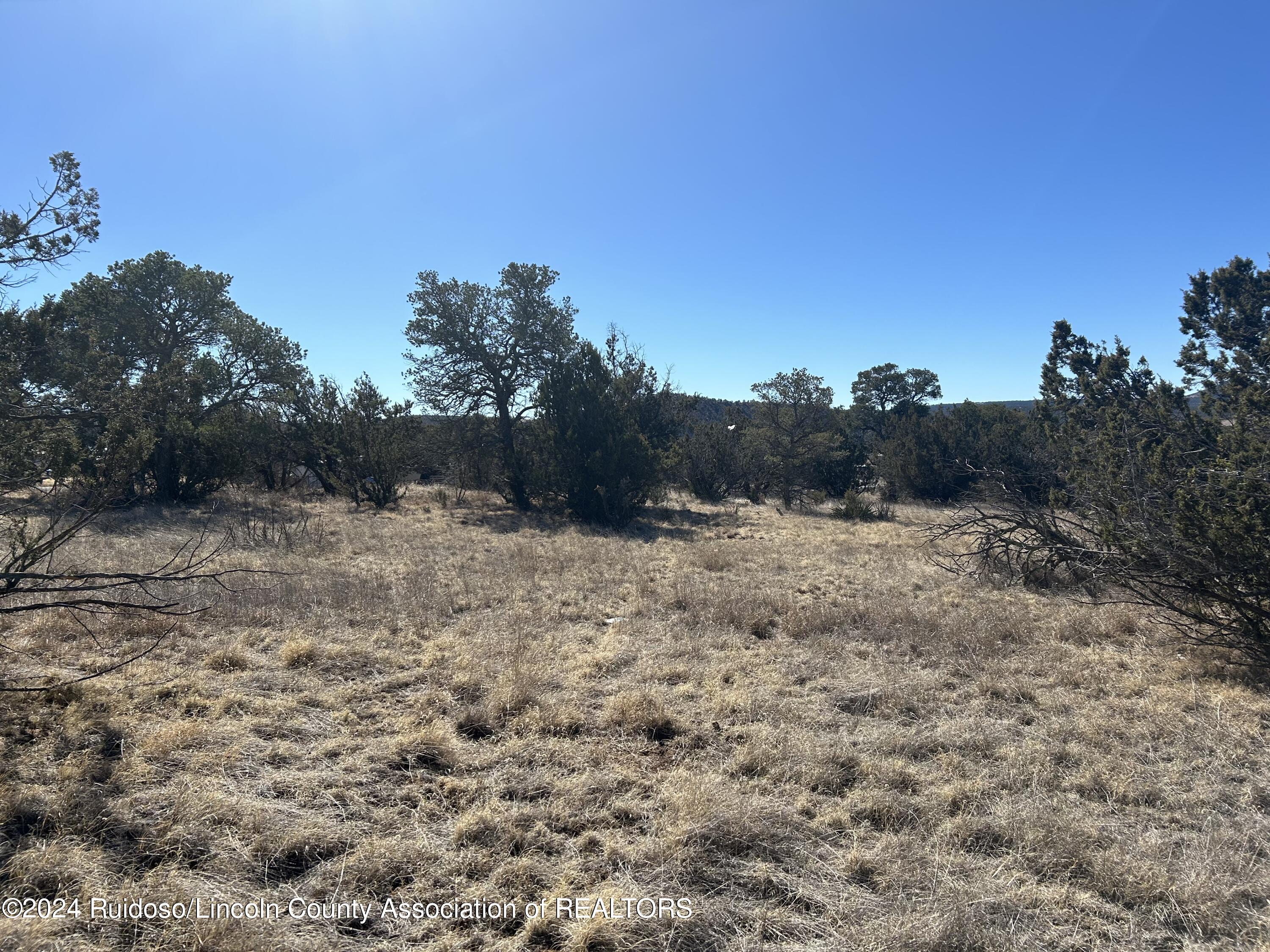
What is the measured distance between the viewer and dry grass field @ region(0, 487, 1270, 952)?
2395mm

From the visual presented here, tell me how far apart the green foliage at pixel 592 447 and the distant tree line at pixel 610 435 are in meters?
0.08

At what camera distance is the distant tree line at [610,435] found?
511 cm

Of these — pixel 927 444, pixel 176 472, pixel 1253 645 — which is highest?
pixel 927 444

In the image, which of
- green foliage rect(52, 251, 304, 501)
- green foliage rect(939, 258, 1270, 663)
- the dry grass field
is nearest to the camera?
the dry grass field

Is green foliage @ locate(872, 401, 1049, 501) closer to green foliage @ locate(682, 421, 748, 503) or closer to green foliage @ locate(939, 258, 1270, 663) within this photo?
green foliage @ locate(682, 421, 748, 503)

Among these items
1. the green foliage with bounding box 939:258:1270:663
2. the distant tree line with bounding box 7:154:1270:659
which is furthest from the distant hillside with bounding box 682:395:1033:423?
the green foliage with bounding box 939:258:1270:663

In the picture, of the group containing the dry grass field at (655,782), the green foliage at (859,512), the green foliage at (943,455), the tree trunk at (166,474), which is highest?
the green foliage at (943,455)

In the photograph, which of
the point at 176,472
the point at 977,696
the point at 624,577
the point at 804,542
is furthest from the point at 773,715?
the point at 176,472

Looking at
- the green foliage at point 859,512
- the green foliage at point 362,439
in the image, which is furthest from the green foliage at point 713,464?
the green foliage at point 362,439

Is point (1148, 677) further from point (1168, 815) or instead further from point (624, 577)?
point (624, 577)

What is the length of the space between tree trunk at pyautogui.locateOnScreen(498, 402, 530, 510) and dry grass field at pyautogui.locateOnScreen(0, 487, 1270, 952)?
42.1 feet

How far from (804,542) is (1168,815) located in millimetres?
9953

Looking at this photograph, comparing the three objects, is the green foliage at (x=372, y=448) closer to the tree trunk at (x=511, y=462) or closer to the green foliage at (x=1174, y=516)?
the tree trunk at (x=511, y=462)

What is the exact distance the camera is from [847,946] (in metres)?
2.26
